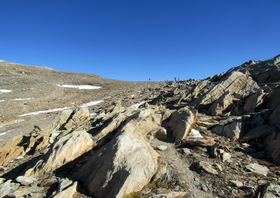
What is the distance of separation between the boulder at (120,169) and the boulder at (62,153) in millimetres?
2323

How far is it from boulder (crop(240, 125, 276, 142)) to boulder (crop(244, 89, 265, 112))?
4.74 metres

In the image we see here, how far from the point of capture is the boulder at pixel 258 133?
30.6 ft

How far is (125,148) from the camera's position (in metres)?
7.18

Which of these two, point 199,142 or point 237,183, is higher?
point 199,142

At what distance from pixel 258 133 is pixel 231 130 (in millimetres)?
1598

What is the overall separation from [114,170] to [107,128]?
20.6ft

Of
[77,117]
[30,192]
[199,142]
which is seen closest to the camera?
[30,192]

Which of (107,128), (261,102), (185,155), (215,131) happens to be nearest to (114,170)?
(185,155)

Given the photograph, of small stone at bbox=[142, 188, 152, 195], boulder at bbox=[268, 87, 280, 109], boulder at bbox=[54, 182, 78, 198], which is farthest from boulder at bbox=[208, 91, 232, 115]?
boulder at bbox=[54, 182, 78, 198]

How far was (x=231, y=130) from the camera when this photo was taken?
34.6ft

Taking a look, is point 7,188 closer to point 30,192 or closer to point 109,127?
point 30,192

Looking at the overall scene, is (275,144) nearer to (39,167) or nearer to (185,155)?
(185,155)

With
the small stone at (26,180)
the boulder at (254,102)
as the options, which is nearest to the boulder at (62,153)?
the small stone at (26,180)

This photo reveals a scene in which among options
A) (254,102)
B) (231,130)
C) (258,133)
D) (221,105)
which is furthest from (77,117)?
(254,102)
